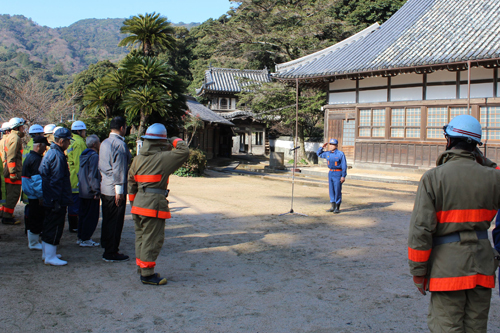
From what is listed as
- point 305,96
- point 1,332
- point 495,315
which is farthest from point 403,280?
point 305,96

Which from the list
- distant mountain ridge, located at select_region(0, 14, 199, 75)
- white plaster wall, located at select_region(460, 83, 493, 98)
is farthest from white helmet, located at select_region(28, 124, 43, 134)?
distant mountain ridge, located at select_region(0, 14, 199, 75)

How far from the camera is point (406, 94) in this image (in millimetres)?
17625

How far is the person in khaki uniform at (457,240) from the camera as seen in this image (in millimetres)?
2389

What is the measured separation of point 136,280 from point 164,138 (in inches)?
62.9

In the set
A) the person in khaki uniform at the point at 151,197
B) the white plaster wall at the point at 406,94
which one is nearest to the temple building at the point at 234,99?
the white plaster wall at the point at 406,94

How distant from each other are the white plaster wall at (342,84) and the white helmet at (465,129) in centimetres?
1759

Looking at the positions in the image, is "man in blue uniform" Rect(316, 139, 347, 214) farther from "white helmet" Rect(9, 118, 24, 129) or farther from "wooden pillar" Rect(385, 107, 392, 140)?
"wooden pillar" Rect(385, 107, 392, 140)

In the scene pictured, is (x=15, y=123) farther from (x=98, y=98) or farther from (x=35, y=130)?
(x=98, y=98)

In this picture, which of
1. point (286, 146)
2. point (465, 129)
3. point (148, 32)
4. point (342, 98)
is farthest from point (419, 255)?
point (286, 146)

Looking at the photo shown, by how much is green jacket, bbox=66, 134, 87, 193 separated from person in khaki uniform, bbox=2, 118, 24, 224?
105 centimetres

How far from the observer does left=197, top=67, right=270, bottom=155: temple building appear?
34.9m

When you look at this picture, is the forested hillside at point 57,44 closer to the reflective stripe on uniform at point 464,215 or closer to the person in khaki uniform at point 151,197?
the person in khaki uniform at point 151,197

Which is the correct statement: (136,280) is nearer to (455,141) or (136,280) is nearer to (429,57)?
(455,141)

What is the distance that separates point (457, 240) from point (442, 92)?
53.0ft
